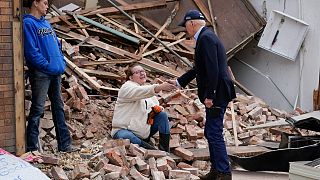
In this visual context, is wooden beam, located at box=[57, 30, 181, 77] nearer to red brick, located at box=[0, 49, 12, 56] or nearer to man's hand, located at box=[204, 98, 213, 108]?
man's hand, located at box=[204, 98, 213, 108]

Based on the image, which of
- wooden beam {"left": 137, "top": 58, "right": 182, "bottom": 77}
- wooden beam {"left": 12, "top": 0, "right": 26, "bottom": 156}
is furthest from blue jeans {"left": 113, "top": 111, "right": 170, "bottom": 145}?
wooden beam {"left": 137, "top": 58, "right": 182, "bottom": 77}

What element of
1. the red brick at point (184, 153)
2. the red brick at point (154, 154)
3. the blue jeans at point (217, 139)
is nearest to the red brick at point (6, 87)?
the red brick at point (154, 154)

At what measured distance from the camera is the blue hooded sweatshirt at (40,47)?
571cm

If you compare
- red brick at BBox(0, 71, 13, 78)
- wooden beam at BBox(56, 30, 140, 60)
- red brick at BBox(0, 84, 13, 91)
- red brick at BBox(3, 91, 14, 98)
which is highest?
wooden beam at BBox(56, 30, 140, 60)

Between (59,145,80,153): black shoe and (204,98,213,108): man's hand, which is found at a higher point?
(204,98,213,108): man's hand

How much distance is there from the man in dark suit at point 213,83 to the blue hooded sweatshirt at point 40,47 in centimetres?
150

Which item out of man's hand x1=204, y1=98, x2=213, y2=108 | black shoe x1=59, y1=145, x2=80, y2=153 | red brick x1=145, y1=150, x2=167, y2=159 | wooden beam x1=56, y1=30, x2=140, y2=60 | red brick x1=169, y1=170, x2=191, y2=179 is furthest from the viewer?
wooden beam x1=56, y1=30, x2=140, y2=60

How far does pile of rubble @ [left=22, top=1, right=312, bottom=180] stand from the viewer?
5770 millimetres

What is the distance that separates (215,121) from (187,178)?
75 centimetres

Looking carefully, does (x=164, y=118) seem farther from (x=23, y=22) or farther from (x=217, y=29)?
(x=217, y=29)

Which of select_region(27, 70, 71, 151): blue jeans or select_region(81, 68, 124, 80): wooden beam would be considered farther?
select_region(81, 68, 124, 80): wooden beam

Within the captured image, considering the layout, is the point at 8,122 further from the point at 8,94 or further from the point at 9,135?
the point at 8,94

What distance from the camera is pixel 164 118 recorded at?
21.4 ft

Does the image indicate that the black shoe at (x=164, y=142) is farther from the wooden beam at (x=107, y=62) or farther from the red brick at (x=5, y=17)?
the wooden beam at (x=107, y=62)
